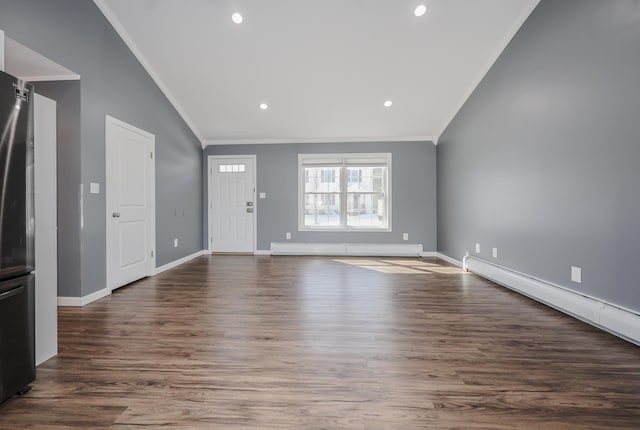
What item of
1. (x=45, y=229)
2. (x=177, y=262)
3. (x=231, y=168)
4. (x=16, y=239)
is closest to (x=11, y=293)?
(x=16, y=239)

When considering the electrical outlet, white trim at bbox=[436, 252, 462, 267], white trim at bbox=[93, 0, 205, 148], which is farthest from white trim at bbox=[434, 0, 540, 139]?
white trim at bbox=[93, 0, 205, 148]

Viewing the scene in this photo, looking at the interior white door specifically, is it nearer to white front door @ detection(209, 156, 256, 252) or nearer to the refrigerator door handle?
the refrigerator door handle

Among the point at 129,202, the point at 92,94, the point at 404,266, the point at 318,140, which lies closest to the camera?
the point at 92,94

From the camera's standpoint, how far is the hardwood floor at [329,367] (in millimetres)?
1381

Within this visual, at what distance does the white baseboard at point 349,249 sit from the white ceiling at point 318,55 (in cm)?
Result: 239

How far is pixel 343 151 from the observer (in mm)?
6184

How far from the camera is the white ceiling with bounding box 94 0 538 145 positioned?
341 cm

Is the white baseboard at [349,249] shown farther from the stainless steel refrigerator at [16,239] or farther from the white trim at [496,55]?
the stainless steel refrigerator at [16,239]

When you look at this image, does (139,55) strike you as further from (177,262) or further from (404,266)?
(404,266)

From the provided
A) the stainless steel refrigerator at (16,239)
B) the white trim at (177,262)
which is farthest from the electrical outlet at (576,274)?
the white trim at (177,262)

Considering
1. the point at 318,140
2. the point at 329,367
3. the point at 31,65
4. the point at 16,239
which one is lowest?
the point at 329,367

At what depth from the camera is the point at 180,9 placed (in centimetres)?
343

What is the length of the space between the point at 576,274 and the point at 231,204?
5.64 m

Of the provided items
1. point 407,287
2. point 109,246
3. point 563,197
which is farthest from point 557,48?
point 109,246
